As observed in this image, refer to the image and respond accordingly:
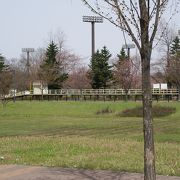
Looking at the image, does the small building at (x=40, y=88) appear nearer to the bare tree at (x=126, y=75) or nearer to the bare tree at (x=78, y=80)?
the bare tree at (x=78, y=80)

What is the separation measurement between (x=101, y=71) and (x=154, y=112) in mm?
40855

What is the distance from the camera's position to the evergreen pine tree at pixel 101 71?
280ft

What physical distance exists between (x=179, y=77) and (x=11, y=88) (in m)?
34.2

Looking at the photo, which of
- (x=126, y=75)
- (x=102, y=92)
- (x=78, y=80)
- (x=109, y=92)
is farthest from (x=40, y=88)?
(x=126, y=75)

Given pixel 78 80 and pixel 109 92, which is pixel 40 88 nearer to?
pixel 78 80

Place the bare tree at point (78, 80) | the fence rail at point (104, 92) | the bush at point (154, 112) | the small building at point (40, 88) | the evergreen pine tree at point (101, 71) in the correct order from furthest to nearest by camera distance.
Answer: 1. the bare tree at point (78, 80)
2. the small building at point (40, 88)
3. the evergreen pine tree at point (101, 71)
4. the fence rail at point (104, 92)
5. the bush at point (154, 112)

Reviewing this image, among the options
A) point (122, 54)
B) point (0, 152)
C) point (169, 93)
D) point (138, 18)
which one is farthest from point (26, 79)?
point (138, 18)

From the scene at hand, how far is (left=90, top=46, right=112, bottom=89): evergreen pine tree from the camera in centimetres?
8538


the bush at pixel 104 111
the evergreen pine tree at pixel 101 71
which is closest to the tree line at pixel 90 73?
the evergreen pine tree at pixel 101 71

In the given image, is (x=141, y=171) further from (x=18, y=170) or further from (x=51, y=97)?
(x=51, y=97)

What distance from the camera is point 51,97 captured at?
277ft

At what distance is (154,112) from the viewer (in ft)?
148

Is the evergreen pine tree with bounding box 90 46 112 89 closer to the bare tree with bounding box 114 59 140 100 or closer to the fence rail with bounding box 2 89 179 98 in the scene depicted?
the bare tree with bounding box 114 59 140 100

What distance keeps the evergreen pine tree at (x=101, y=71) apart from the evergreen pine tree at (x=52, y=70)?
6.99 metres
